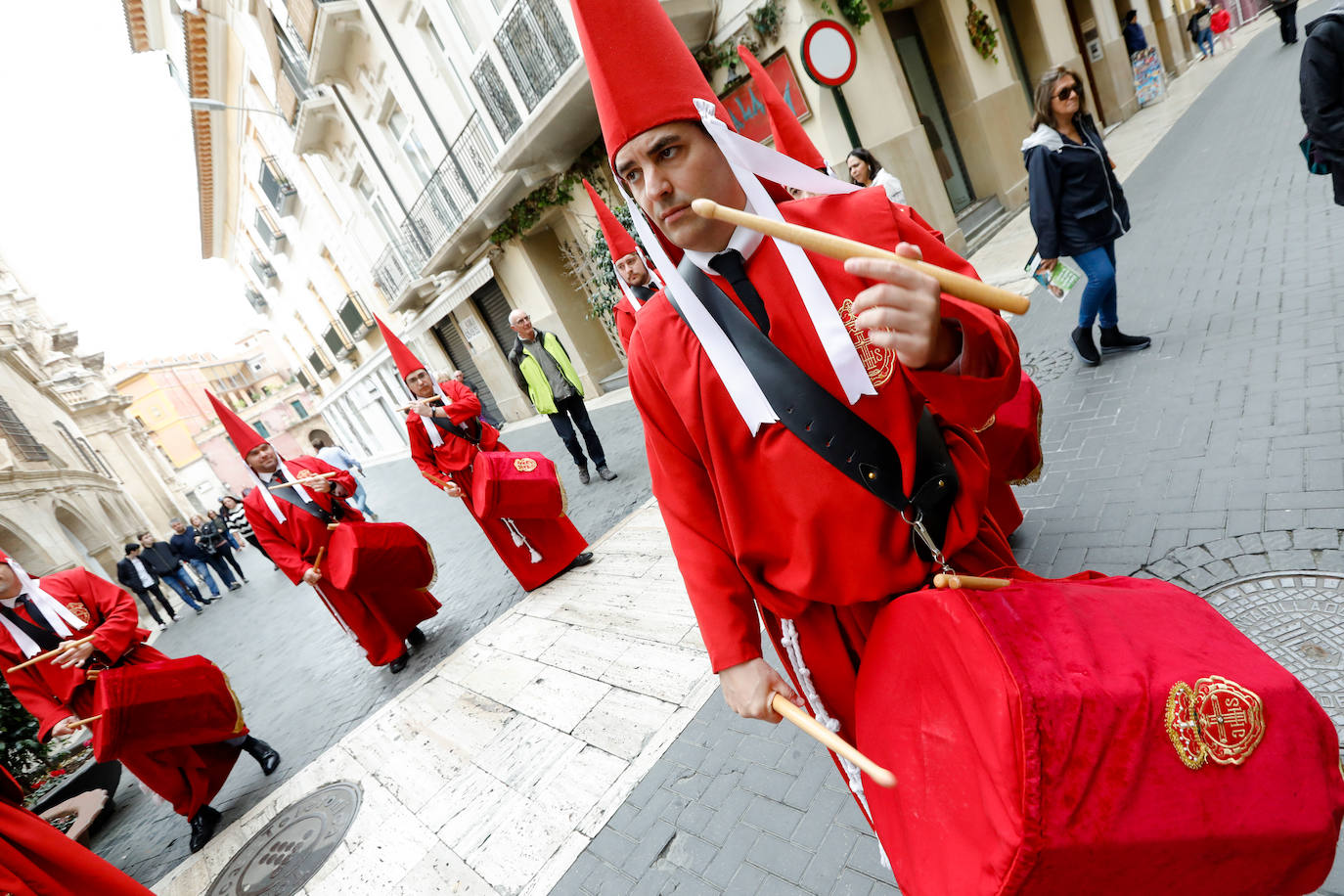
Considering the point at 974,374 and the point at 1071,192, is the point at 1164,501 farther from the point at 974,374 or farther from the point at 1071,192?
the point at 974,374

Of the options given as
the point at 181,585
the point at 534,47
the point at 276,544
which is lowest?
the point at 181,585

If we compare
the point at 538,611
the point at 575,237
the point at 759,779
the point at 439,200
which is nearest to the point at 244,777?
the point at 538,611

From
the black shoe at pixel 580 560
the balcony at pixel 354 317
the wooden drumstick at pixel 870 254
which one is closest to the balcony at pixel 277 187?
the balcony at pixel 354 317

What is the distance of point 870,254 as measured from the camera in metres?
0.91

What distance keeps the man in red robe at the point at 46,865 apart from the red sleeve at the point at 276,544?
2.12 meters

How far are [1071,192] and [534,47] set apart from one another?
32.2 feet

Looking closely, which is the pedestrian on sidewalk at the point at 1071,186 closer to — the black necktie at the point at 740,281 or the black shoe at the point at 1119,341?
the black shoe at the point at 1119,341

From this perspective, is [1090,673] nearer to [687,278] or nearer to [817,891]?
[687,278]

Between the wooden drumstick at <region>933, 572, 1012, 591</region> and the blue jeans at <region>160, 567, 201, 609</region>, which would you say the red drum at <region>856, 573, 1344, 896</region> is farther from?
the blue jeans at <region>160, 567, 201, 609</region>

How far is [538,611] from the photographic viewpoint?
5.26m

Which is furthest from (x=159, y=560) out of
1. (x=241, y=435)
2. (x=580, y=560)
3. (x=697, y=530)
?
(x=697, y=530)

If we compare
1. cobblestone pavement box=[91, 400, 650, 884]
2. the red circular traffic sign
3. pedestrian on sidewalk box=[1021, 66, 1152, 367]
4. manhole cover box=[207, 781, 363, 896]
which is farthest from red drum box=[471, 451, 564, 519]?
the red circular traffic sign

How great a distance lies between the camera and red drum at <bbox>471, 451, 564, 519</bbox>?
5.15 metres

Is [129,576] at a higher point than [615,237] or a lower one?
lower
